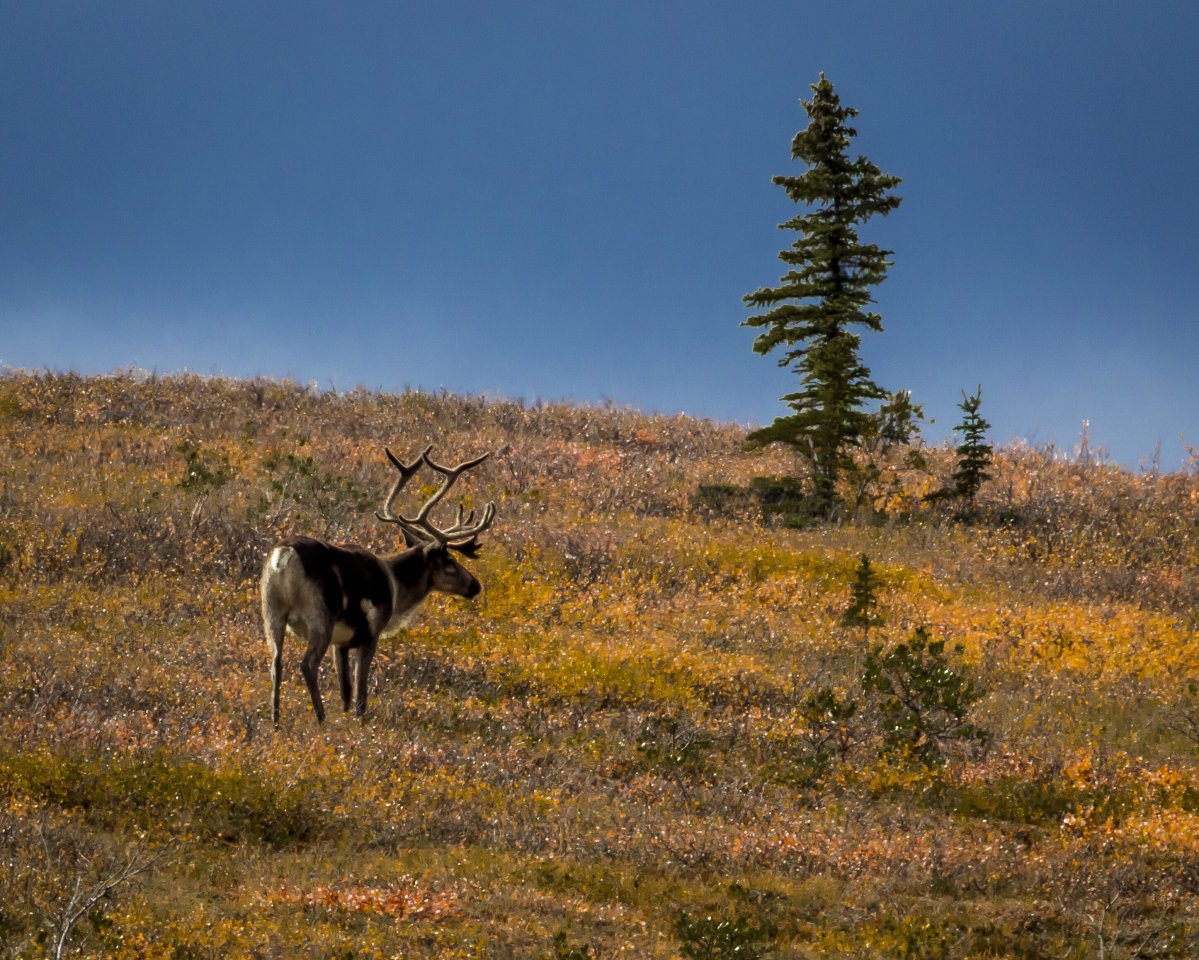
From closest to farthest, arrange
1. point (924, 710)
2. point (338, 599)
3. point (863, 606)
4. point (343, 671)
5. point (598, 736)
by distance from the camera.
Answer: point (338, 599), point (598, 736), point (343, 671), point (924, 710), point (863, 606)

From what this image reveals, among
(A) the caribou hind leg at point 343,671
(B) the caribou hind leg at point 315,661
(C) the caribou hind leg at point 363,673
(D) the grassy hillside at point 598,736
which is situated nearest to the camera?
(D) the grassy hillside at point 598,736

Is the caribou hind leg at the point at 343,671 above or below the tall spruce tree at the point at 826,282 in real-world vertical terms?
below

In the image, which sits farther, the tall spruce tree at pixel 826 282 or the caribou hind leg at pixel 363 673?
the tall spruce tree at pixel 826 282

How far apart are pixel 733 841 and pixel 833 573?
41.0 feet

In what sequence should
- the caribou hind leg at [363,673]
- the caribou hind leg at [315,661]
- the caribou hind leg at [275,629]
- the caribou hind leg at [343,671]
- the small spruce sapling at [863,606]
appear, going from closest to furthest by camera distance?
1. the caribou hind leg at [315,661]
2. the caribou hind leg at [275,629]
3. the caribou hind leg at [363,673]
4. the caribou hind leg at [343,671]
5. the small spruce sapling at [863,606]

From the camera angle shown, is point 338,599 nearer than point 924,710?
Yes

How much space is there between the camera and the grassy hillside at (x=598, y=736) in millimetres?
8344

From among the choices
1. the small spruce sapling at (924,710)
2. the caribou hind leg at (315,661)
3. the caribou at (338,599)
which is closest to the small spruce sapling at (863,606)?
the small spruce sapling at (924,710)

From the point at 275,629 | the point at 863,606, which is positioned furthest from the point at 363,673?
the point at 863,606

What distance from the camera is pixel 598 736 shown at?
13383mm

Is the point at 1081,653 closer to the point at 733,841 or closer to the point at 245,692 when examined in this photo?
the point at 733,841

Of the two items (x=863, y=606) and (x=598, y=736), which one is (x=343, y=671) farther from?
(x=863, y=606)

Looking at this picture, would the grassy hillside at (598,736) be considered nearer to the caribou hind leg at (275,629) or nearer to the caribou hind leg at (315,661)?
the caribou hind leg at (315,661)

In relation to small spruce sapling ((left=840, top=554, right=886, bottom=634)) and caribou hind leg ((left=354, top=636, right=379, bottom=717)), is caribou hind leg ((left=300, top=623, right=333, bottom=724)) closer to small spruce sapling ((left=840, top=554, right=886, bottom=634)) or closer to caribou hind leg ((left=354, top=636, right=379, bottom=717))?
caribou hind leg ((left=354, top=636, right=379, bottom=717))
